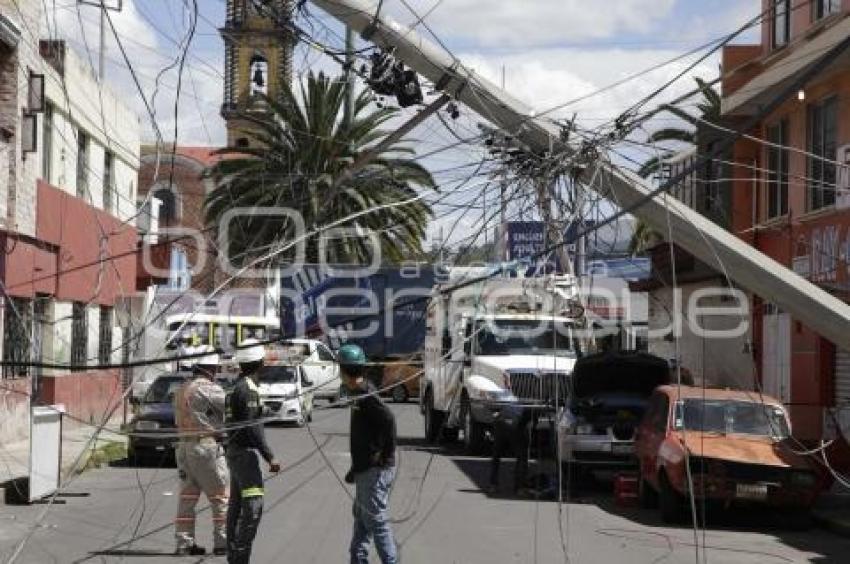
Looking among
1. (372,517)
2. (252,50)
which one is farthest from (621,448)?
(372,517)

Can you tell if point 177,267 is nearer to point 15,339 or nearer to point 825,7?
point 15,339

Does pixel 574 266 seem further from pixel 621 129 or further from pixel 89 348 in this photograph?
pixel 89 348

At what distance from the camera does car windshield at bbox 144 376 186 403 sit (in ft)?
73.1

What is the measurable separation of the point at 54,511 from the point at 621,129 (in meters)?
8.53

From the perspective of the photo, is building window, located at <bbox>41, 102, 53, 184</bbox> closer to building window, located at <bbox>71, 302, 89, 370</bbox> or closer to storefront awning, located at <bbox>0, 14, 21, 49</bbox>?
building window, located at <bbox>71, 302, 89, 370</bbox>

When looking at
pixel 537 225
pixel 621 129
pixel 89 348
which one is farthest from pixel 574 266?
pixel 89 348

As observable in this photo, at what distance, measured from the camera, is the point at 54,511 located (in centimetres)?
1517

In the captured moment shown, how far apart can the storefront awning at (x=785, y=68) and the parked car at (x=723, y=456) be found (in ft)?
17.8

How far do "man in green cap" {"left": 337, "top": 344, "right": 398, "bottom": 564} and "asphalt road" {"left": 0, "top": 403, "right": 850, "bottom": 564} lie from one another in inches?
97.5

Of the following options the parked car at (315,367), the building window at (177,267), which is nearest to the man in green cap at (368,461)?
the parked car at (315,367)

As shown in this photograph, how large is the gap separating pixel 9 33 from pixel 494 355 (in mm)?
10000

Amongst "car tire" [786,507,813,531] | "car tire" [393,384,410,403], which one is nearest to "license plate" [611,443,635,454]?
"car tire" [786,507,813,531]

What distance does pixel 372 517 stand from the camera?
945cm

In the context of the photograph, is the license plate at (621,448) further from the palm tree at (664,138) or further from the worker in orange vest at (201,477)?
the worker in orange vest at (201,477)
